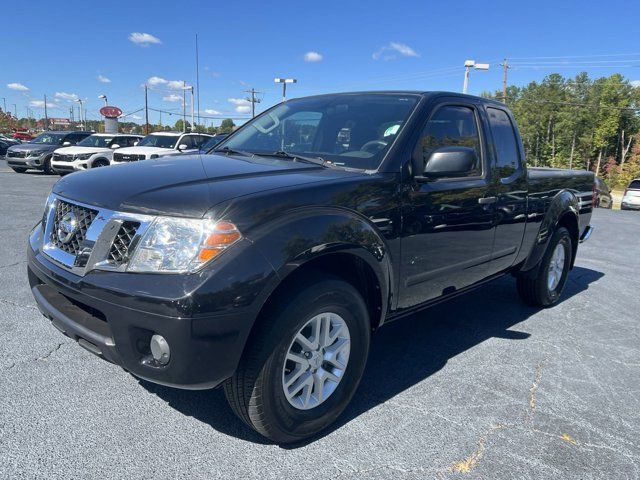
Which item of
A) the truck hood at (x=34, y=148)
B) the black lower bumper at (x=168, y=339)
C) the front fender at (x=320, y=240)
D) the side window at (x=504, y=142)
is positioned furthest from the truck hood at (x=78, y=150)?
the front fender at (x=320, y=240)

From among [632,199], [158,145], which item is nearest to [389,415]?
[158,145]

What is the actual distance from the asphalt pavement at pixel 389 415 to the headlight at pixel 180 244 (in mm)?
981

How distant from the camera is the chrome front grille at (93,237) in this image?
227 centimetres

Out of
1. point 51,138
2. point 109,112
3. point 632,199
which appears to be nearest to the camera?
point 51,138

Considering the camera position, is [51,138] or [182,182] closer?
[182,182]

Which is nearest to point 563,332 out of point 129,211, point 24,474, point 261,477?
point 261,477

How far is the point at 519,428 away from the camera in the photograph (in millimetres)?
2914

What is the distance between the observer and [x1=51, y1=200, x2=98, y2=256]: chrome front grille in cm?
249

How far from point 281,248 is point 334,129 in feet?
4.89

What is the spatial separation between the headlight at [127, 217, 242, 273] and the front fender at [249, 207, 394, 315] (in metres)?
0.15

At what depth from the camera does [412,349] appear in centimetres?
396

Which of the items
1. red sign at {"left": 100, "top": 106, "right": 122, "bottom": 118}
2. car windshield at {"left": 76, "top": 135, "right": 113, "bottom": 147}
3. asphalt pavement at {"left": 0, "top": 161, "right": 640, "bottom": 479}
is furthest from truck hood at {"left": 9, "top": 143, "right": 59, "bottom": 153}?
red sign at {"left": 100, "top": 106, "right": 122, "bottom": 118}

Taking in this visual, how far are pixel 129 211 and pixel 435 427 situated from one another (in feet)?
6.65

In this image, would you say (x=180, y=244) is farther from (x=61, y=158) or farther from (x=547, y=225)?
(x=61, y=158)
